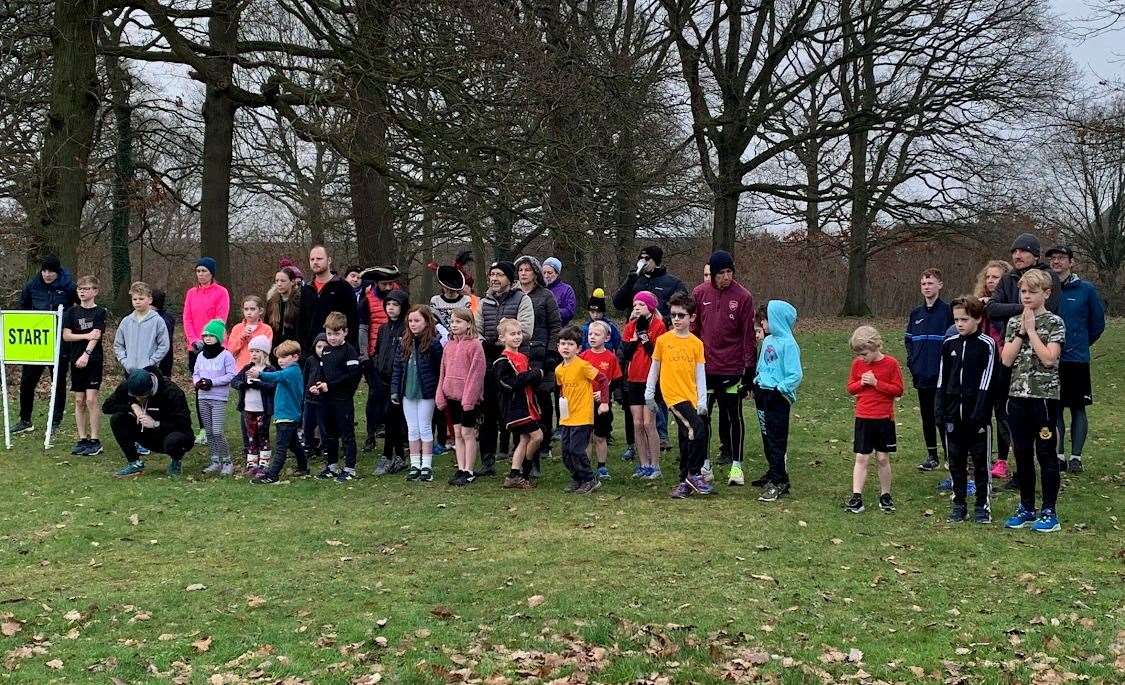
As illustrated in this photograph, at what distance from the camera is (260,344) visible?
1059 centimetres

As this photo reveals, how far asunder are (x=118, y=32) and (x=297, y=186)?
1253 centimetres

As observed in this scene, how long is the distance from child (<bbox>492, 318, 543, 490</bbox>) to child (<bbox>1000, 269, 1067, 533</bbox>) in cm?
411

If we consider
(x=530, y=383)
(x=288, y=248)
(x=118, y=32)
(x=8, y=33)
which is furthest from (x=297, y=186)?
(x=530, y=383)

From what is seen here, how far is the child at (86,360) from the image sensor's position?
11.6 metres

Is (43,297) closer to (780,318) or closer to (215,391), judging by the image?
(215,391)

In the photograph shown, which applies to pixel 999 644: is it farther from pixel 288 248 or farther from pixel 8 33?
pixel 288 248

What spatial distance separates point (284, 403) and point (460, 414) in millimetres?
1758

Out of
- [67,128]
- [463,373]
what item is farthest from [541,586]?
[67,128]

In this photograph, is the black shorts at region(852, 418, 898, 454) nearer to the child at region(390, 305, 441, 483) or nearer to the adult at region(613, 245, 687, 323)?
the adult at region(613, 245, 687, 323)

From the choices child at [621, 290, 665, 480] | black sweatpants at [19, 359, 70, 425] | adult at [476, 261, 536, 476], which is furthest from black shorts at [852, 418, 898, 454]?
black sweatpants at [19, 359, 70, 425]

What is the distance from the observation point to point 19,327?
12.3 metres

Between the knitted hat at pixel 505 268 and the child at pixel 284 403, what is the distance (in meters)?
2.12

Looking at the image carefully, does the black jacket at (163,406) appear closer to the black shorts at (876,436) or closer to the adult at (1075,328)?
the black shorts at (876,436)

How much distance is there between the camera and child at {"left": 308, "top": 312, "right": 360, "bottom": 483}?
10.3m
